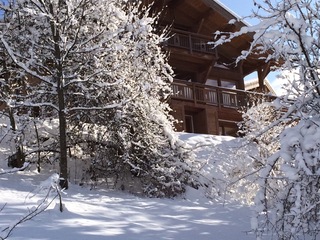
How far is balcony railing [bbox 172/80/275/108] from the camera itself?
1940 centimetres

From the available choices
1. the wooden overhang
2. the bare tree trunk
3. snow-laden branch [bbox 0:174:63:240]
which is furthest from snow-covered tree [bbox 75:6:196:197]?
the wooden overhang

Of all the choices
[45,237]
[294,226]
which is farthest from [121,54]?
[294,226]

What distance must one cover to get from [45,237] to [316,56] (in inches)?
156

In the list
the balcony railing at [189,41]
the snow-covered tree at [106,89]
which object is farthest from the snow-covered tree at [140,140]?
the balcony railing at [189,41]

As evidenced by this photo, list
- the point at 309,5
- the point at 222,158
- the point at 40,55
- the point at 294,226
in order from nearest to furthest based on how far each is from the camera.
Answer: the point at 294,226
the point at 309,5
the point at 40,55
the point at 222,158

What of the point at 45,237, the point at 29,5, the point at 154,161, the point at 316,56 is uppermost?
the point at 29,5

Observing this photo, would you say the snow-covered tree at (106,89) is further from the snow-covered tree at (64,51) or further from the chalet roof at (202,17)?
the chalet roof at (202,17)

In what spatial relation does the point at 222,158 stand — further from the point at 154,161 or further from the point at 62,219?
the point at 62,219

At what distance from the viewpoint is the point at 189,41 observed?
2083 cm

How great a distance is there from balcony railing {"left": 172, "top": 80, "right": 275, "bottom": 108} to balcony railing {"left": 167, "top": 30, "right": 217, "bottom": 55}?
1697mm

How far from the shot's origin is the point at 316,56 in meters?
5.96

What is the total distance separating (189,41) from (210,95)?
96.3 inches

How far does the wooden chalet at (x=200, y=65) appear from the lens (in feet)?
65.7

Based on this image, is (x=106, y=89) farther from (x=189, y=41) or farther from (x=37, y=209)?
(x=189, y=41)
